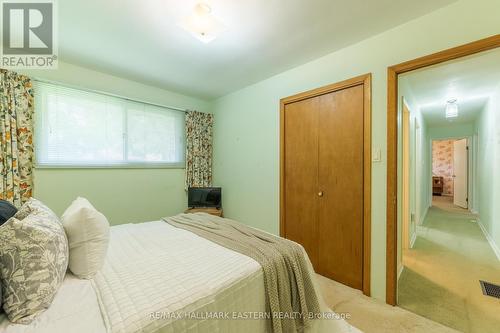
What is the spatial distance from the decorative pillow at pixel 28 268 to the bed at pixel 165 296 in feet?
0.16

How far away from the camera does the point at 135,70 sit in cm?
270

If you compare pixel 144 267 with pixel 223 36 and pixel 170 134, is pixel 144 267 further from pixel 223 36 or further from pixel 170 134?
pixel 170 134

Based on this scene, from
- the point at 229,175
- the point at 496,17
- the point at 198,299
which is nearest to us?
the point at 198,299

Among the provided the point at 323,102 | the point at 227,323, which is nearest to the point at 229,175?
the point at 323,102

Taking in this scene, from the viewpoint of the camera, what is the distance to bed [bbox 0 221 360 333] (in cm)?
79

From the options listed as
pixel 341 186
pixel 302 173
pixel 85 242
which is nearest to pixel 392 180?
pixel 341 186

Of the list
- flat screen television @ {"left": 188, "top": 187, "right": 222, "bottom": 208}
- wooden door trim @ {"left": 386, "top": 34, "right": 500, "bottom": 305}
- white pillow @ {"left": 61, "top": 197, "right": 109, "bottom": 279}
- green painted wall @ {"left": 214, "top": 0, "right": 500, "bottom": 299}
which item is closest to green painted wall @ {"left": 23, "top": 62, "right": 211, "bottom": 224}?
flat screen television @ {"left": 188, "top": 187, "right": 222, "bottom": 208}

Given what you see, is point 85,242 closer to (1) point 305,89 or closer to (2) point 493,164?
(1) point 305,89

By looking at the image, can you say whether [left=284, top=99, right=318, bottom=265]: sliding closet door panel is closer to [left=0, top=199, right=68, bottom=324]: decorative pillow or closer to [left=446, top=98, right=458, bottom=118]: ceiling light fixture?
[left=0, top=199, right=68, bottom=324]: decorative pillow

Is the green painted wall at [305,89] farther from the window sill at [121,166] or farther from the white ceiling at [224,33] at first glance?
the window sill at [121,166]

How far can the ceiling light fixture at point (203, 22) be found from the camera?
155 cm

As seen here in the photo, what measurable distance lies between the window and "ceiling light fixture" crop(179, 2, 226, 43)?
6.02 feet

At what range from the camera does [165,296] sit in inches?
36.1

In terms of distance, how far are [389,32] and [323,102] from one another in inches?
31.8
